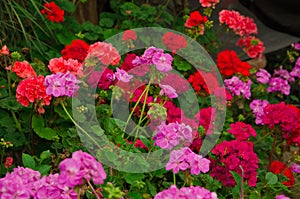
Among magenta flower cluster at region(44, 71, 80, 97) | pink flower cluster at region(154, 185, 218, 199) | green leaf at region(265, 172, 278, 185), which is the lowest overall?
green leaf at region(265, 172, 278, 185)

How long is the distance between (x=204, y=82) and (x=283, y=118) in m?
0.45

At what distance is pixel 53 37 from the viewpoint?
2934mm

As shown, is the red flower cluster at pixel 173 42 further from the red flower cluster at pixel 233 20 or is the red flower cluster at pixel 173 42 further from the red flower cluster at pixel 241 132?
the red flower cluster at pixel 241 132

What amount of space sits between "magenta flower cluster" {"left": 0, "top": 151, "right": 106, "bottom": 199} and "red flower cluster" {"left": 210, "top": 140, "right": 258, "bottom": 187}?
794 millimetres

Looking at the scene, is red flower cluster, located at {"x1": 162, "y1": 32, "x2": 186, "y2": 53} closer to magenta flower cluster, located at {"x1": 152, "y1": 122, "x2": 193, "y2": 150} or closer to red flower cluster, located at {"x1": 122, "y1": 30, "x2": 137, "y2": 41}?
red flower cluster, located at {"x1": 122, "y1": 30, "x2": 137, "y2": 41}

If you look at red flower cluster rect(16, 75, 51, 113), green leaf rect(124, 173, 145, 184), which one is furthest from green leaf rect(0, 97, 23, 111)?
green leaf rect(124, 173, 145, 184)

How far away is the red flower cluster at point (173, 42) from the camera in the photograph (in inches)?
104

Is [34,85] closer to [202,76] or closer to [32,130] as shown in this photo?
[32,130]

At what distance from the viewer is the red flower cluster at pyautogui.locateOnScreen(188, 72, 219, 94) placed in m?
2.50

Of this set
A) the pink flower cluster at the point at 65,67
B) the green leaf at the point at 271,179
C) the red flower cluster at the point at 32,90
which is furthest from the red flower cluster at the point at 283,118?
the red flower cluster at the point at 32,90

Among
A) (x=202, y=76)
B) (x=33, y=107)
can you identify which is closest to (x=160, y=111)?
(x=33, y=107)

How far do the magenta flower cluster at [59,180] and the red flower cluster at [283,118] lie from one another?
1153 mm

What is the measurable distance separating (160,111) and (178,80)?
732mm

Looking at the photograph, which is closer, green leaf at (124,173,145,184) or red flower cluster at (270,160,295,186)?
green leaf at (124,173,145,184)
